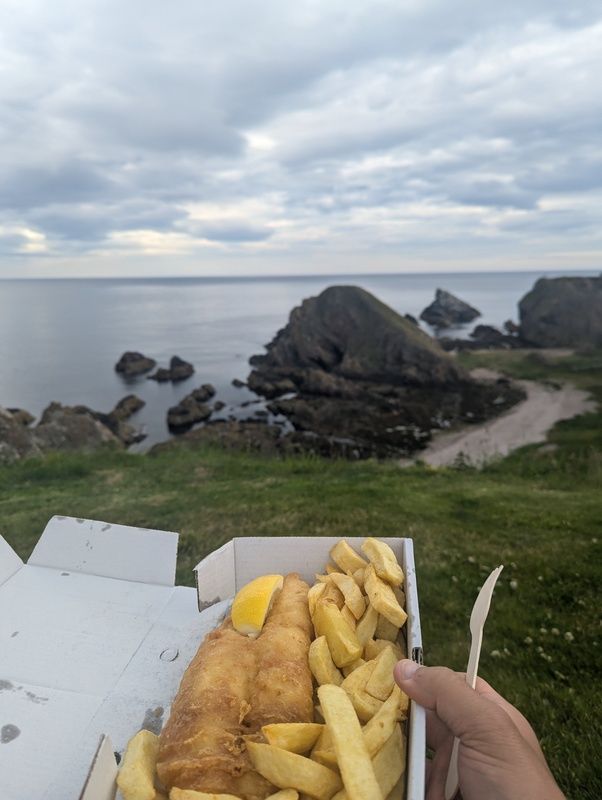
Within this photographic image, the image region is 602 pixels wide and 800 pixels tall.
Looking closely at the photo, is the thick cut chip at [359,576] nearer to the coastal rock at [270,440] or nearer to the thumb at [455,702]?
the thumb at [455,702]

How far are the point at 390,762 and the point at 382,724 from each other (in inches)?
5.7

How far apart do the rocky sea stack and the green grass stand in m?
15.9

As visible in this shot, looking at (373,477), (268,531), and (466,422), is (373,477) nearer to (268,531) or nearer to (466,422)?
(268,531)

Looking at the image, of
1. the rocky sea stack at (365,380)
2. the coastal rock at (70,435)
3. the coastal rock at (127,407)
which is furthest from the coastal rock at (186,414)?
the coastal rock at (70,435)

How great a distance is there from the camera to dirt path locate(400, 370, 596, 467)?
26448 millimetres

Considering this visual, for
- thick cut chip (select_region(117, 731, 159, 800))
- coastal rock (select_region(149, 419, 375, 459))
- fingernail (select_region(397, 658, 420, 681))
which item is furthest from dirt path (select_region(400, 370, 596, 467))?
thick cut chip (select_region(117, 731, 159, 800))

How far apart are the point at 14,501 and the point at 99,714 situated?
8338 millimetres

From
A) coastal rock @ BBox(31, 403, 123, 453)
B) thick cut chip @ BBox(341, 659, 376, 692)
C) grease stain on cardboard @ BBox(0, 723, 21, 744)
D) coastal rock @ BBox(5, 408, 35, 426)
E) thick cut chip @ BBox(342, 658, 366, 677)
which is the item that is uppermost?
thick cut chip @ BBox(341, 659, 376, 692)

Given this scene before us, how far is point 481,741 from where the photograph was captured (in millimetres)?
2348

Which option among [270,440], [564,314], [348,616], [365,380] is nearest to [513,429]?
[365,380]

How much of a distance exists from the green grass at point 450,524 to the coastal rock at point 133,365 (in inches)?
1525

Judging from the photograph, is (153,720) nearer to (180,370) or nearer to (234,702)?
(234,702)

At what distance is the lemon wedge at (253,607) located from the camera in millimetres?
3082

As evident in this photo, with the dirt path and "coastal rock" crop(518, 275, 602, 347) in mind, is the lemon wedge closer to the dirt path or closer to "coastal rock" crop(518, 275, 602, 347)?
the dirt path
